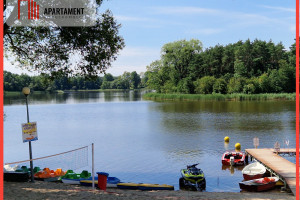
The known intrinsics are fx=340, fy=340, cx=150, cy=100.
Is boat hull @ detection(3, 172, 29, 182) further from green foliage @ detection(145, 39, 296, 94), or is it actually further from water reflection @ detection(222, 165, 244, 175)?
green foliage @ detection(145, 39, 296, 94)

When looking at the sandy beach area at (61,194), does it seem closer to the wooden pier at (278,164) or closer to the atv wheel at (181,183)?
the wooden pier at (278,164)

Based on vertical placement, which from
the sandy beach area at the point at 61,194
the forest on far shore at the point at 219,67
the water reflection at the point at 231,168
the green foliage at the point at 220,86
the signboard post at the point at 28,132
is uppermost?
the forest on far shore at the point at 219,67

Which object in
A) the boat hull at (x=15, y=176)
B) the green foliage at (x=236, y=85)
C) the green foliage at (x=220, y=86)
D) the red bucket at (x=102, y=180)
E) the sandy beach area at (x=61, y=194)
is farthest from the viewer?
the green foliage at (x=220, y=86)

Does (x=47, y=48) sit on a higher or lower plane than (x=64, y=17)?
lower

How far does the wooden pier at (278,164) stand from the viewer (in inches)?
677

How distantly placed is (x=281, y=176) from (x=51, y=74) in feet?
44.7

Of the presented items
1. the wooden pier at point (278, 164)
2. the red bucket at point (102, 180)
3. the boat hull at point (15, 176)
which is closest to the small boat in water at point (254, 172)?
the wooden pier at point (278, 164)

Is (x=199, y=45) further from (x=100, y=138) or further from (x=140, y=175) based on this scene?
(x=140, y=175)

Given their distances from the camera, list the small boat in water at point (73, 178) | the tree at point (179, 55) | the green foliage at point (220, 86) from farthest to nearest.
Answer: the tree at point (179, 55) < the green foliage at point (220, 86) < the small boat in water at point (73, 178)

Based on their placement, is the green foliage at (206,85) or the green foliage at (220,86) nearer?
the green foliage at (220,86)

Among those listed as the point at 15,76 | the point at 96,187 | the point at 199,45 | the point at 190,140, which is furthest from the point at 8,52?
the point at 15,76

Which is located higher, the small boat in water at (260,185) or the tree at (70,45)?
the tree at (70,45)

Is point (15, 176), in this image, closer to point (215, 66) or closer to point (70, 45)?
point (70, 45)

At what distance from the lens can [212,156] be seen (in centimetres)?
2550
